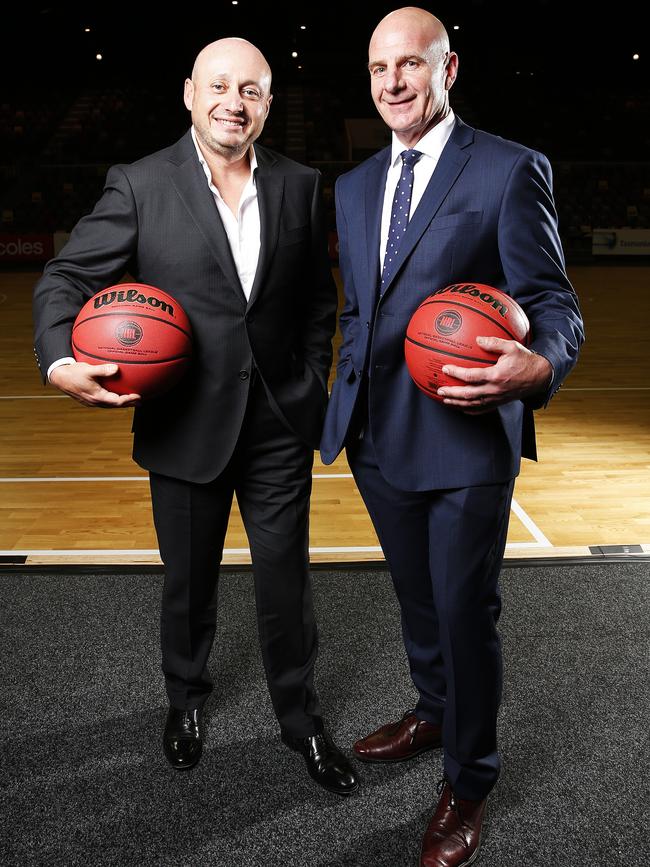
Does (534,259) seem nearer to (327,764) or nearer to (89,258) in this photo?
(89,258)

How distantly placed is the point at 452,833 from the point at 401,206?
1.26 meters

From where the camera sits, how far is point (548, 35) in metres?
18.9

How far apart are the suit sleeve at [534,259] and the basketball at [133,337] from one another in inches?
26.5

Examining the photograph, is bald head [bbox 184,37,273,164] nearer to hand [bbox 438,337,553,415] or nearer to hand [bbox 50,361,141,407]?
hand [bbox 50,361,141,407]

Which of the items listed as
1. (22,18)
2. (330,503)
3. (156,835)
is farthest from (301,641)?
(22,18)

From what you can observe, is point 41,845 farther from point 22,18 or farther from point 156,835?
point 22,18

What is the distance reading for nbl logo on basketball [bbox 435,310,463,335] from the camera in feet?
4.75

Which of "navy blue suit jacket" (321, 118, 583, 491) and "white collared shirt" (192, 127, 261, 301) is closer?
"navy blue suit jacket" (321, 118, 583, 491)

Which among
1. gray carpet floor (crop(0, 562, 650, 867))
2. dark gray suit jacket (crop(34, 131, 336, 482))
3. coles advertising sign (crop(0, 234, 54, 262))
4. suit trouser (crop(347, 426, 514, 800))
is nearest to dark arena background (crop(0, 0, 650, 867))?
gray carpet floor (crop(0, 562, 650, 867))

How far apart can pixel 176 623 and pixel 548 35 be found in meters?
20.2

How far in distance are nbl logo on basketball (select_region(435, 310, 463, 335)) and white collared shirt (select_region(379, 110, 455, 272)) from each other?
258 mm

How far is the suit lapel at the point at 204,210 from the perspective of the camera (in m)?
1.72

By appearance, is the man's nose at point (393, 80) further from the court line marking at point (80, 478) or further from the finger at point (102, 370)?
the court line marking at point (80, 478)

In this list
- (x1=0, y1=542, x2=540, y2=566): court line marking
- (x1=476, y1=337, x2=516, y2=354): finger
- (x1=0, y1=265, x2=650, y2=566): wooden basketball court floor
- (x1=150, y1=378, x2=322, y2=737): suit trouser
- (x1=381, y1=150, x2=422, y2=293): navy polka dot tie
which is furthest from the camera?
(x1=0, y1=265, x2=650, y2=566): wooden basketball court floor
